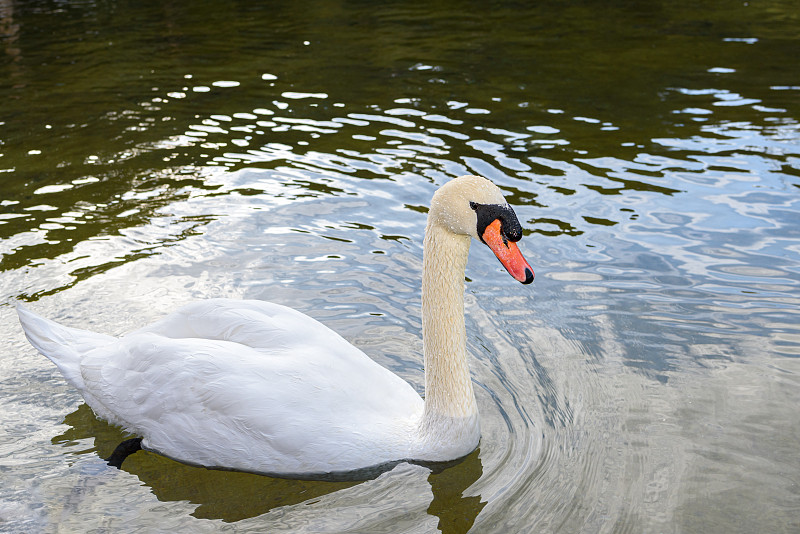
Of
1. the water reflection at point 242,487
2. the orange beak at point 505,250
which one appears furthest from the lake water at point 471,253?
the orange beak at point 505,250

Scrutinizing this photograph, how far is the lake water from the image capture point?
4.20 meters

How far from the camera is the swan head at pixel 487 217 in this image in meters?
3.92

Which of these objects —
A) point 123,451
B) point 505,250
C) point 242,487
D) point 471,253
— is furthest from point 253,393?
point 471,253

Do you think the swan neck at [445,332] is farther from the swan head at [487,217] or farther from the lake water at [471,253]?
the lake water at [471,253]

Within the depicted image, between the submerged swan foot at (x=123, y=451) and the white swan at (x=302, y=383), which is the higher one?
the white swan at (x=302, y=383)

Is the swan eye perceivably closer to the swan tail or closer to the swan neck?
the swan neck

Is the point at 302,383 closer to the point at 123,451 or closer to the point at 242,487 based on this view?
the point at 242,487

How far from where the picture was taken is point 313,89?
1139 centimetres

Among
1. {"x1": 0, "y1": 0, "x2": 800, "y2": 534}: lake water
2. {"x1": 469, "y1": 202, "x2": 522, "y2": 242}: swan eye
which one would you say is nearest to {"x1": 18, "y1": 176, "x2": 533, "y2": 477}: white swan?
{"x1": 469, "y1": 202, "x2": 522, "y2": 242}: swan eye

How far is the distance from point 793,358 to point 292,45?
10.6 metres

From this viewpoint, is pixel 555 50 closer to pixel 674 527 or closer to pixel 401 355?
pixel 401 355

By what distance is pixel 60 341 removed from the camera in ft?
16.1

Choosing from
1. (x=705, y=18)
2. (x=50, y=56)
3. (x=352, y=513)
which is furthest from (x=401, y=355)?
(x=705, y=18)

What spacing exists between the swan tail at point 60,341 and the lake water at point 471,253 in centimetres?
30
